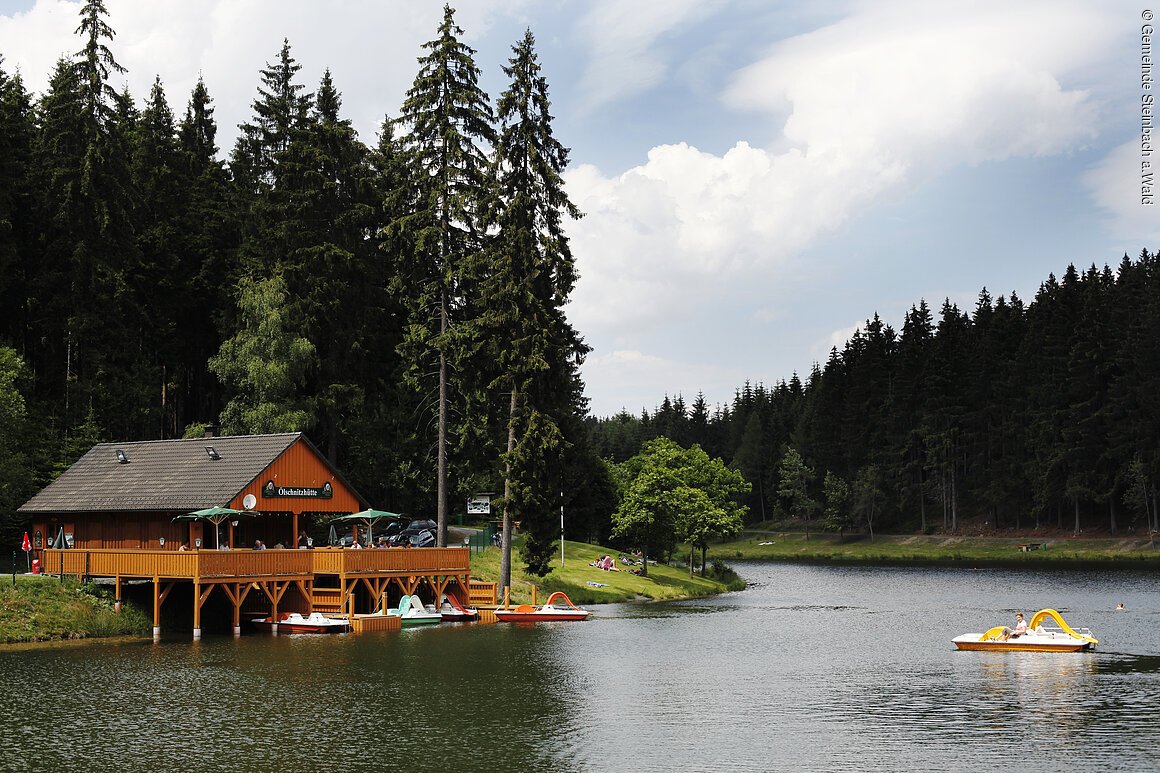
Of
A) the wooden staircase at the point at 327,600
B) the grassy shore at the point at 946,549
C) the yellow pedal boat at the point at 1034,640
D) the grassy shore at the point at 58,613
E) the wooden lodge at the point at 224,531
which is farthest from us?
the grassy shore at the point at 946,549

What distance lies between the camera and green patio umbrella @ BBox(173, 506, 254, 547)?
47.6 m

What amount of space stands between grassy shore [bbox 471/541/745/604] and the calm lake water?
38.4 ft

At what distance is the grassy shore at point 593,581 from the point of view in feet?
214

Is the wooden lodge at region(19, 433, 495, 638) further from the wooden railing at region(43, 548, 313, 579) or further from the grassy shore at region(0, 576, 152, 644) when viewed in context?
the grassy shore at region(0, 576, 152, 644)

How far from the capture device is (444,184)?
6209 cm

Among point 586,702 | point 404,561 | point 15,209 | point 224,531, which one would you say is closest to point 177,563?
point 224,531

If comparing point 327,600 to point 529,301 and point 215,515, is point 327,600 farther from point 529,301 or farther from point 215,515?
point 529,301

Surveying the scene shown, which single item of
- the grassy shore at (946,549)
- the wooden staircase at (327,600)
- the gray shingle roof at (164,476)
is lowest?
the grassy shore at (946,549)

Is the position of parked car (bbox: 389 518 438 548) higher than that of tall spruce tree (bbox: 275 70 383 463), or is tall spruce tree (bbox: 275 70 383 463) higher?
tall spruce tree (bbox: 275 70 383 463)

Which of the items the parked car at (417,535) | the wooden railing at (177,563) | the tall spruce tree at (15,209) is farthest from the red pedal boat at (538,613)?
the tall spruce tree at (15,209)

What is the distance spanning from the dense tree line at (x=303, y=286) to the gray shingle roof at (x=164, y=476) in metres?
5.40

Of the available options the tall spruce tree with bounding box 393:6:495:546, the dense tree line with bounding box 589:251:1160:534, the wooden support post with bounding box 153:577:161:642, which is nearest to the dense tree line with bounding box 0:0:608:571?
the tall spruce tree with bounding box 393:6:495:546

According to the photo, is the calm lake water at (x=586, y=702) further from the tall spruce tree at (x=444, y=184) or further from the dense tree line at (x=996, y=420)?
the dense tree line at (x=996, y=420)

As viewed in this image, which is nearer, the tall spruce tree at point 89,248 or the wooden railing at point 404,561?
the wooden railing at point 404,561
